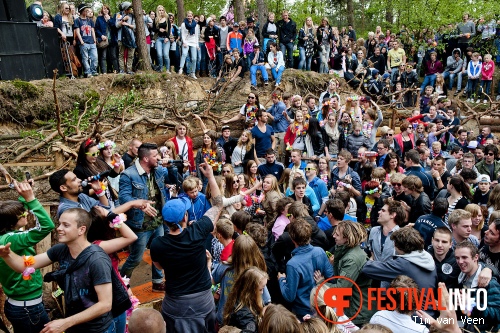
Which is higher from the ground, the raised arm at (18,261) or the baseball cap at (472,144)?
the raised arm at (18,261)

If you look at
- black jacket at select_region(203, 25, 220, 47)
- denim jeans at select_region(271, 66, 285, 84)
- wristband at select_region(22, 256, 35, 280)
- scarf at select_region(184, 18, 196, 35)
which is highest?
scarf at select_region(184, 18, 196, 35)

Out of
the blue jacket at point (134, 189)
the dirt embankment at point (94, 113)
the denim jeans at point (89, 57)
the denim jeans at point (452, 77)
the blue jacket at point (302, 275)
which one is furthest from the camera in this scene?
the denim jeans at point (452, 77)

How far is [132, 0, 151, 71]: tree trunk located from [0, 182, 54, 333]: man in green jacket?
8.93 meters

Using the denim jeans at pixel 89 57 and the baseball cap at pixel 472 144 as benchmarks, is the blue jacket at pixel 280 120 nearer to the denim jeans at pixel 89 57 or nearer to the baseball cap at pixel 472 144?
the baseball cap at pixel 472 144

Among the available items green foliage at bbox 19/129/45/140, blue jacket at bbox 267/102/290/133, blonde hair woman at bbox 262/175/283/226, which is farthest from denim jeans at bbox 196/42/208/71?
blonde hair woman at bbox 262/175/283/226

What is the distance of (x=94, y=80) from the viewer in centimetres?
1091

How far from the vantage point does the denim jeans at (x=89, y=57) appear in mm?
11070

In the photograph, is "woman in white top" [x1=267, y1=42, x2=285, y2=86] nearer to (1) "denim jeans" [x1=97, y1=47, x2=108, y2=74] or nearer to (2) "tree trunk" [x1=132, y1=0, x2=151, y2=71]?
(2) "tree trunk" [x1=132, y1=0, x2=151, y2=71]

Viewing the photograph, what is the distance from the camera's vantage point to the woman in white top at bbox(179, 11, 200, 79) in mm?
12539

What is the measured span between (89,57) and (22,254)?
28.3 feet

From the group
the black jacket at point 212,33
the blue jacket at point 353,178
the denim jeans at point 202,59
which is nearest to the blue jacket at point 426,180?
the blue jacket at point 353,178

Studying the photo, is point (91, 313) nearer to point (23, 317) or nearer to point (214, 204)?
point (23, 317)

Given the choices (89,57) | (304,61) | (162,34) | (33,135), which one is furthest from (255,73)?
(33,135)

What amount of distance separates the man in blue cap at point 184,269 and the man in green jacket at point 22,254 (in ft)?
3.27
